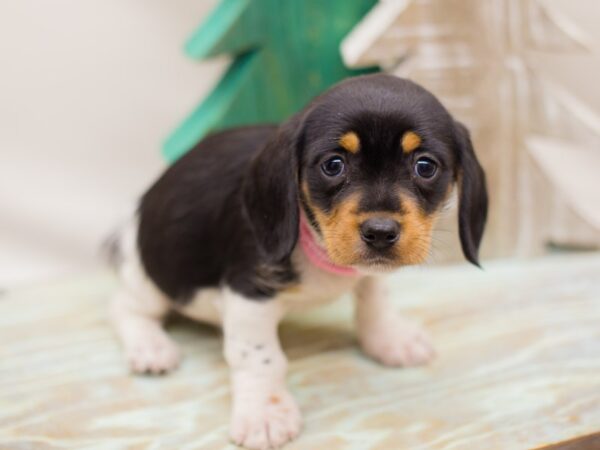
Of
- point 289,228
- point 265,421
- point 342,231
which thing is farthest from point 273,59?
point 265,421

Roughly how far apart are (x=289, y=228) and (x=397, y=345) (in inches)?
28.9

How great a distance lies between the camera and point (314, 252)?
2.51 metres

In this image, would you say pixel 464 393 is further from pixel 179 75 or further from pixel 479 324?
pixel 179 75

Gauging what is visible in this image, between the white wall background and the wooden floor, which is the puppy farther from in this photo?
the white wall background

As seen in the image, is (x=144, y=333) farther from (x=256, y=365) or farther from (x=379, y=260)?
(x=379, y=260)

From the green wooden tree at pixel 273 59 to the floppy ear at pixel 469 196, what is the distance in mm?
1244

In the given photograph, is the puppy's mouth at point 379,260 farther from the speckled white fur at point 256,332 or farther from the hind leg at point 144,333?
the hind leg at point 144,333

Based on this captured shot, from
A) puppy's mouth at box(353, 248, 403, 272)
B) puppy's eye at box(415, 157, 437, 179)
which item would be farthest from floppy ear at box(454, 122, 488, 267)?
puppy's mouth at box(353, 248, 403, 272)

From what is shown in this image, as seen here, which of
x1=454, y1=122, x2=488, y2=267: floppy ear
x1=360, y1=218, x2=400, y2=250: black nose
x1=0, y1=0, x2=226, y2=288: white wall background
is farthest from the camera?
x1=0, y1=0, x2=226, y2=288: white wall background

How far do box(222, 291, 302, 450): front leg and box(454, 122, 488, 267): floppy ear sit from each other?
0.61 m

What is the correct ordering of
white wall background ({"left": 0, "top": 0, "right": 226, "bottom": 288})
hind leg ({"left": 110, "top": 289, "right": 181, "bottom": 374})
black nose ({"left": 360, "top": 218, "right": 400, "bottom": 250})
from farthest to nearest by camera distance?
1. white wall background ({"left": 0, "top": 0, "right": 226, "bottom": 288})
2. hind leg ({"left": 110, "top": 289, "right": 181, "bottom": 374})
3. black nose ({"left": 360, "top": 218, "right": 400, "bottom": 250})

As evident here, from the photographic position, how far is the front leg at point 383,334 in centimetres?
285

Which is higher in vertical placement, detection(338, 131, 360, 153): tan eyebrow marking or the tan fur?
detection(338, 131, 360, 153): tan eyebrow marking

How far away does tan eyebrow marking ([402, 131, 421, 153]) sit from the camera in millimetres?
2240
